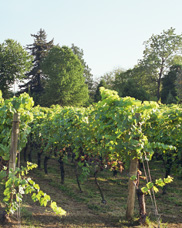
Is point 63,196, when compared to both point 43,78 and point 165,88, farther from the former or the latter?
point 43,78

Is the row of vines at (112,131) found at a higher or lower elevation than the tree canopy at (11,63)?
lower

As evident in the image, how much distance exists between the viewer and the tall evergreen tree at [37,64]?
4225cm

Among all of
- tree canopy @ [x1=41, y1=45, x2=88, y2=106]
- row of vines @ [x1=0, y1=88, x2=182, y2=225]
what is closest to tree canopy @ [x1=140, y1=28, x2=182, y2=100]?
tree canopy @ [x1=41, y1=45, x2=88, y2=106]

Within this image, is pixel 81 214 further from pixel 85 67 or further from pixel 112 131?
pixel 85 67

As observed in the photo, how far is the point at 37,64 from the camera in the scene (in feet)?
144

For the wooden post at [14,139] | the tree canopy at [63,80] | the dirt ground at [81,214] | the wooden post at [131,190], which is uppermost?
the tree canopy at [63,80]

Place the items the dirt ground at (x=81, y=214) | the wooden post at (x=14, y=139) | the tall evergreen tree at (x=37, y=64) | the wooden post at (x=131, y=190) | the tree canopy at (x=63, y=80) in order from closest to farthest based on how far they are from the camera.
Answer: the wooden post at (x=14, y=139) < the dirt ground at (x=81, y=214) < the wooden post at (x=131, y=190) < the tree canopy at (x=63, y=80) < the tall evergreen tree at (x=37, y=64)

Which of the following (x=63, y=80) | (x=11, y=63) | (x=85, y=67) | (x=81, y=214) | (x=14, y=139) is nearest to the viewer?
(x=14, y=139)

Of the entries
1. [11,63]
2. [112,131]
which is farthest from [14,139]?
[11,63]

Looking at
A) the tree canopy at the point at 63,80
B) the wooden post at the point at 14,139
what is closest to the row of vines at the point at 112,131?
the wooden post at the point at 14,139

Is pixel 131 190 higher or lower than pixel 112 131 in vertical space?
lower

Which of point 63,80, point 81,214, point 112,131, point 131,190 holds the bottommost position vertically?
point 81,214

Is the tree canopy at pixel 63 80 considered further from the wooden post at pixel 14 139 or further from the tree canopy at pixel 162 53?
the wooden post at pixel 14 139

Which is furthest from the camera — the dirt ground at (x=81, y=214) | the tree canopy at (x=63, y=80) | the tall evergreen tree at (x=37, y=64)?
the tall evergreen tree at (x=37, y=64)
